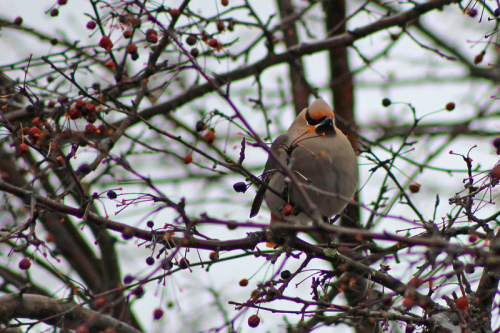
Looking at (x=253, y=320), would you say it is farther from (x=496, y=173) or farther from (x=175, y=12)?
(x=175, y=12)

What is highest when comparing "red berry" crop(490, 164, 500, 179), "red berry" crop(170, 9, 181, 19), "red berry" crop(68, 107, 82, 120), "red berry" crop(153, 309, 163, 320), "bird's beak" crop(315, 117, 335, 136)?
"red berry" crop(170, 9, 181, 19)

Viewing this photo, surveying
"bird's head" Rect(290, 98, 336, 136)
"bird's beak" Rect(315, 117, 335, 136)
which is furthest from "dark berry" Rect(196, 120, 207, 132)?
"bird's beak" Rect(315, 117, 335, 136)

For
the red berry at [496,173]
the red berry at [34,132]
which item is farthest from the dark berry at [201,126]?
the red berry at [496,173]

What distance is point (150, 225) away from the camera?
3.13m

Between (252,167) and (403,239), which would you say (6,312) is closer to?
(403,239)

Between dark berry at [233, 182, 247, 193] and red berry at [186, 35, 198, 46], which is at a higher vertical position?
red berry at [186, 35, 198, 46]

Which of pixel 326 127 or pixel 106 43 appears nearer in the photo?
pixel 106 43

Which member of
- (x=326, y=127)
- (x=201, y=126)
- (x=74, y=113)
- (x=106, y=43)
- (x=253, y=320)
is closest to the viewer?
(x=253, y=320)

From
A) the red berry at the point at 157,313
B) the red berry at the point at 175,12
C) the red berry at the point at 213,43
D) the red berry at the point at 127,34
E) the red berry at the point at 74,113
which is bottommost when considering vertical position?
the red berry at the point at 157,313

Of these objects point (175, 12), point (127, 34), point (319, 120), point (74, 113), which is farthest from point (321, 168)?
point (74, 113)

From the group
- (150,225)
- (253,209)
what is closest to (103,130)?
(150,225)

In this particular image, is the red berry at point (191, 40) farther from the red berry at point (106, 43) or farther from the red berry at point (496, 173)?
the red berry at point (496, 173)

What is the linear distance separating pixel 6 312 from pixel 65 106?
124 cm

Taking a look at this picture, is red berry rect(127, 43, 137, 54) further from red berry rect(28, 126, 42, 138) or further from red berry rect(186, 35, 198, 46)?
red berry rect(28, 126, 42, 138)
